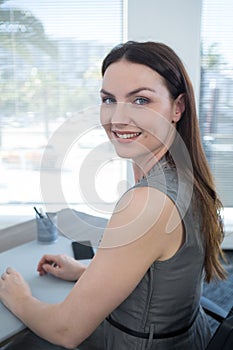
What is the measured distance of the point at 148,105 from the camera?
857mm

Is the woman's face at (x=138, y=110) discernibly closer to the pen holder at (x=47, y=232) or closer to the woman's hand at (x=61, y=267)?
the woman's hand at (x=61, y=267)

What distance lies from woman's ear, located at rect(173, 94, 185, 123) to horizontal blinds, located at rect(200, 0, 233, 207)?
70.9 inches

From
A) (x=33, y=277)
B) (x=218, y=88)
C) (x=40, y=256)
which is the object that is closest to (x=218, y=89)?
(x=218, y=88)

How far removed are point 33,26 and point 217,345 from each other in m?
2.63

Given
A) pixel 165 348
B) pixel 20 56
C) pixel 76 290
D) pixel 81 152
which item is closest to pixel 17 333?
pixel 76 290

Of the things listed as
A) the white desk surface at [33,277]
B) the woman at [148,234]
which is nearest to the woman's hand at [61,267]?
the white desk surface at [33,277]

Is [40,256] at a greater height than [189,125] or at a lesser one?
lesser

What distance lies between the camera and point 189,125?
929mm

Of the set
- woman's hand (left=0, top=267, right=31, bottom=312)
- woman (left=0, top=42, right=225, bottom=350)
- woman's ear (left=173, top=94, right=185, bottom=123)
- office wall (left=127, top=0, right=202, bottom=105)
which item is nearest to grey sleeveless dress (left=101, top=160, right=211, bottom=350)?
woman (left=0, top=42, right=225, bottom=350)

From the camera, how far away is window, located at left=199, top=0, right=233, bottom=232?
268 cm

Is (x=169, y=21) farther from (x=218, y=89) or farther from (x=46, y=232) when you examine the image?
(x=46, y=232)

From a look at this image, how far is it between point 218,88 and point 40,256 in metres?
2.14

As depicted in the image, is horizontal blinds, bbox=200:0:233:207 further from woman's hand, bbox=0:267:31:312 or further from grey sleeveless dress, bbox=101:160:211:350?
woman's hand, bbox=0:267:31:312

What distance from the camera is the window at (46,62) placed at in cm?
267
